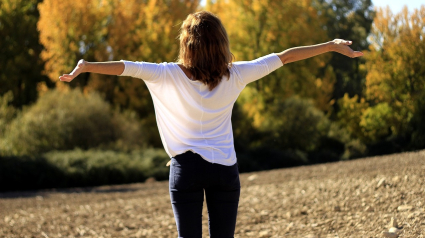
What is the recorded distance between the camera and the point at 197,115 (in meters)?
2.83

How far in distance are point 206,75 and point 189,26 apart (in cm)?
27

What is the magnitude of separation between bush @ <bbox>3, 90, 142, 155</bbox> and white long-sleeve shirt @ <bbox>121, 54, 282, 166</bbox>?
1606 centimetres

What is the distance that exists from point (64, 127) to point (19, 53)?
39.9 feet

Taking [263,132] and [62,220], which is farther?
[263,132]

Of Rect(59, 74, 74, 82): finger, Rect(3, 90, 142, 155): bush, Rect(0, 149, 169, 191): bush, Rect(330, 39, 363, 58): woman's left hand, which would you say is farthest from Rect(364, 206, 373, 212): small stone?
Rect(3, 90, 142, 155): bush

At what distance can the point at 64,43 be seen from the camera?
2416 centimetres

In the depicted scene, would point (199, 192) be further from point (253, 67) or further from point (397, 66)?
point (397, 66)

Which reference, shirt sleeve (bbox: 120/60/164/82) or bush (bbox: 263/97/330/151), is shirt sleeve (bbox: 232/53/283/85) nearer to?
shirt sleeve (bbox: 120/60/164/82)

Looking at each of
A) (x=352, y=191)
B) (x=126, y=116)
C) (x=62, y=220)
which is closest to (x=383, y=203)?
(x=352, y=191)

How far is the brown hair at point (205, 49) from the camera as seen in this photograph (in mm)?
2768

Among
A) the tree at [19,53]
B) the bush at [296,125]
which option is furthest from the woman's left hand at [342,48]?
the tree at [19,53]

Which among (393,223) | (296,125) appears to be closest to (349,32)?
(296,125)

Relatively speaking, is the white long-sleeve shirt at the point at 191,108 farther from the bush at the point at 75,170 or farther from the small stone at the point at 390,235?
the bush at the point at 75,170

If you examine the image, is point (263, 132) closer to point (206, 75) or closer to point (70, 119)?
point (70, 119)
